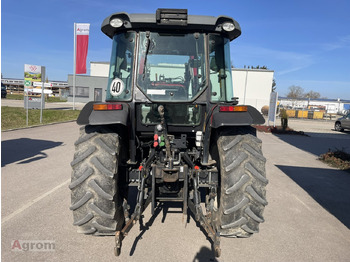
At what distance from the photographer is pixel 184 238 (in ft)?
12.0

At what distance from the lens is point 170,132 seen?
147 inches

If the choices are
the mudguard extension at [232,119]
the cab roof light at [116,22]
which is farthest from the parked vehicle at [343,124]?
the cab roof light at [116,22]

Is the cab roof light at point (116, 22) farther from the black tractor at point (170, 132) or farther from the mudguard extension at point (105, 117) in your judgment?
the mudguard extension at point (105, 117)

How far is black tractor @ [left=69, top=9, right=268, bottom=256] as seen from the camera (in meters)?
3.07

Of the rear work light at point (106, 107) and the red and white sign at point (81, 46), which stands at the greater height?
the red and white sign at point (81, 46)

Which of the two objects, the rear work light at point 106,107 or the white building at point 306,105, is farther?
the white building at point 306,105

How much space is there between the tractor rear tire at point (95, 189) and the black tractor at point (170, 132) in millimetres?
11

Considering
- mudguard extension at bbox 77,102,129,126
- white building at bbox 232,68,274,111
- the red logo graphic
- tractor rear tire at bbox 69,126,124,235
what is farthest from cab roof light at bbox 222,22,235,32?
white building at bbox 232,68,274,111

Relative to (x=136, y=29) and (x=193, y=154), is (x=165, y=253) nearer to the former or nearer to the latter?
(x=193, y=154)

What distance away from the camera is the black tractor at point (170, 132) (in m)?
3.07

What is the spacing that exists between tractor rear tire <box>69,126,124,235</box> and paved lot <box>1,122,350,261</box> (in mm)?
445

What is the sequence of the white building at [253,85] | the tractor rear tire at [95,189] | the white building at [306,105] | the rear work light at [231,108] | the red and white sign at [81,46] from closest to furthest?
the tractor rear tire at [95,189] < the rear work light at [231,108] < the red and white sign at [81,46] < the white building at [253,85] < the white building at [306,105]

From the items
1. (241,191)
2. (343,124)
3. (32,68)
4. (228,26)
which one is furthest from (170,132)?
(343,124)

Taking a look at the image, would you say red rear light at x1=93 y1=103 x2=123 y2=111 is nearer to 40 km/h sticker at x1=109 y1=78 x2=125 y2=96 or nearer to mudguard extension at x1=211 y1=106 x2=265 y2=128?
40 km/h sticker at x1=109 y1=78 x2=125 y2=96
